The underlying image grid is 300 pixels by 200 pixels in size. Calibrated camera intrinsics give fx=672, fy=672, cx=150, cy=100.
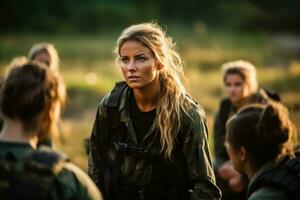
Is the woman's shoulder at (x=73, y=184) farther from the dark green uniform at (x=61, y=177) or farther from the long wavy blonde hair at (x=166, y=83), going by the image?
the long wavy blonde hair at (x=166, y=83)

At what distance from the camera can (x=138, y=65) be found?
4.43 m

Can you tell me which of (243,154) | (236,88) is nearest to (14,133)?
(243,154)

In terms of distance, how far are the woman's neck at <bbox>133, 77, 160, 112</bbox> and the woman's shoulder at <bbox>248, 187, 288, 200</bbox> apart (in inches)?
36.5

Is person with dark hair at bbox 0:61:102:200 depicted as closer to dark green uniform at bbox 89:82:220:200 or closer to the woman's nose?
dark green uniform at bbox 89:82:220:200

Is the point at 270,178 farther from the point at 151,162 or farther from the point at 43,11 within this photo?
the point at 43,11

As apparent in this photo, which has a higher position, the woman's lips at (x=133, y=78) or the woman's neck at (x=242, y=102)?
the woman's lips at (x=133, y=78)

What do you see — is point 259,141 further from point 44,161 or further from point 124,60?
point 44,161

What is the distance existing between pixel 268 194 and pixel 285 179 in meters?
0.13

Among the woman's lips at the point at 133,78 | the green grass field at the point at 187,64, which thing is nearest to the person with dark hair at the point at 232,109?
the green grass field at the point at 187,64

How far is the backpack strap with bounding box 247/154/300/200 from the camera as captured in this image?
379cm

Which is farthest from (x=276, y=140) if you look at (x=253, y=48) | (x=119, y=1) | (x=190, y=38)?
(x=119, y=1)

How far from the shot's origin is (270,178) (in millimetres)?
3895

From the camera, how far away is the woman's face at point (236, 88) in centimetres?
697

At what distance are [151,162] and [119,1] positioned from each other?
3523 centimetres
